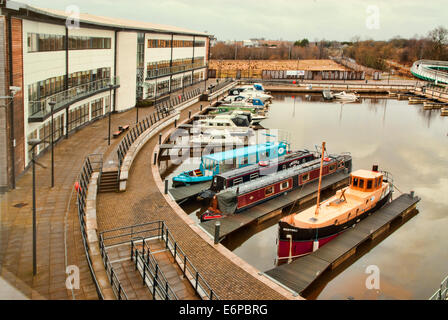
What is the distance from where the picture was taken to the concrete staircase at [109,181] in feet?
78.3

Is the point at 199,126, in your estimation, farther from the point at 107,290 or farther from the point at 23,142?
the point at 107,290

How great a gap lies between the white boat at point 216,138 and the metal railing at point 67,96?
9.88 m

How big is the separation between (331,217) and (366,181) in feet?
15.1

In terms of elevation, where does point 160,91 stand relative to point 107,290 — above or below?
above

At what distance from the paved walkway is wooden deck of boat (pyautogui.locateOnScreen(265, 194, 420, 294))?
781cm

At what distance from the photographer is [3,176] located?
64.8ft

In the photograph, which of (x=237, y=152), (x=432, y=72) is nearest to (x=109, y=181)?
(x=237, y=152)

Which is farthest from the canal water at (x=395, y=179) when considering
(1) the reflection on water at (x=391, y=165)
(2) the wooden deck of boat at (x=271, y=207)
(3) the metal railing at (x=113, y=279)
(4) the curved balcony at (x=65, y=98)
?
(4) the curved balcony at (x=65, y=98)

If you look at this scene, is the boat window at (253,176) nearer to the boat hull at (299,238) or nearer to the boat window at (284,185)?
the boat window at (284,185)

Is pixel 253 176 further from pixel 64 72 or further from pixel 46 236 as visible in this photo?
pixel 64 72

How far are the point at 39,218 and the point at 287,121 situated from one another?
41372 mm

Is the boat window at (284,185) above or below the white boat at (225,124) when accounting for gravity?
below

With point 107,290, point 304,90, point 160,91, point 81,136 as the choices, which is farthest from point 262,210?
point 304,90

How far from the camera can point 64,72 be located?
31.0 metres
